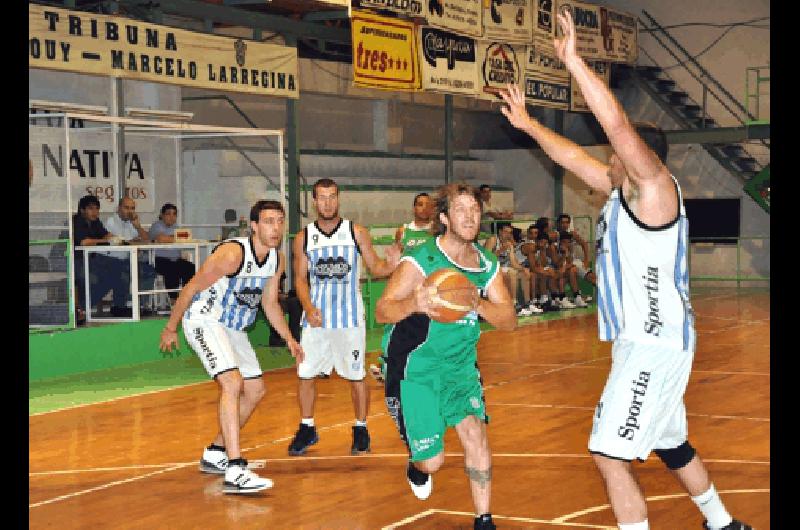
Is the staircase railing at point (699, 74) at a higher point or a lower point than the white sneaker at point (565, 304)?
Answer: higher

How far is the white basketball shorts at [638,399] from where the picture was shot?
512 centimetres

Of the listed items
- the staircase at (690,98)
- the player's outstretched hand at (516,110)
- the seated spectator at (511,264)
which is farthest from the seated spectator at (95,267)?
the staircase at (690,98)

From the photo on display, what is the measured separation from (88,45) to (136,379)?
403cm

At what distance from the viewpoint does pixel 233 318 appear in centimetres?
848

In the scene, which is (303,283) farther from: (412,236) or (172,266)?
(172,266)

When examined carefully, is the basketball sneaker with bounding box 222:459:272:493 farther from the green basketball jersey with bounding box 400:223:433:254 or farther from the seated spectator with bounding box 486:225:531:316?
the seated spectator with bounding box 486:225:531:316

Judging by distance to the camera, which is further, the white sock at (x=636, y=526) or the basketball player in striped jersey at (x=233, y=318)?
the basketball player in striped jersey at (x=233, y=318)

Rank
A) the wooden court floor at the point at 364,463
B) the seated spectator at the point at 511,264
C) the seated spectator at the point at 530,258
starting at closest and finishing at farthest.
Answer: the wooden court floor at the point at 364,463
the seated spectator at the point at 511,264
the seated spectator at the point at 530,258

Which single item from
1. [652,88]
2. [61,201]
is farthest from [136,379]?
[652,88]

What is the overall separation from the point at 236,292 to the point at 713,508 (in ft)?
12.9

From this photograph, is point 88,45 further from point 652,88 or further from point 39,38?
point 652,88

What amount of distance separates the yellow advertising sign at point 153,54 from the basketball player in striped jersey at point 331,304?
498 cm

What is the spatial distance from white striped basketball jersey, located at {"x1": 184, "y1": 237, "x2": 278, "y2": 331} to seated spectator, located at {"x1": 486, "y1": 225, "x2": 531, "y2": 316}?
11581mm

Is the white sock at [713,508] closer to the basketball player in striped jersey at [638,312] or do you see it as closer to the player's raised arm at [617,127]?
the basketball player in striped jersey at [638,312]
